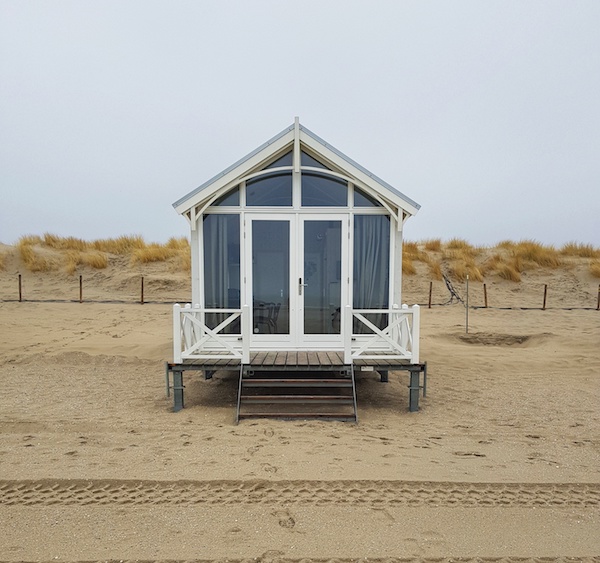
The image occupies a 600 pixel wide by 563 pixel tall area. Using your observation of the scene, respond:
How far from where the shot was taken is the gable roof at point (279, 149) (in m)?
6.94

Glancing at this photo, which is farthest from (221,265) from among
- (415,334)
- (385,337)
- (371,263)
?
(415,334)

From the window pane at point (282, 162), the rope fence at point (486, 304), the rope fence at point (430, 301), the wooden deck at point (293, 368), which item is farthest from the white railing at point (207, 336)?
the rope fence at point (486, 304)

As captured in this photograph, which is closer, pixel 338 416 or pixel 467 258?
pixel 338 416

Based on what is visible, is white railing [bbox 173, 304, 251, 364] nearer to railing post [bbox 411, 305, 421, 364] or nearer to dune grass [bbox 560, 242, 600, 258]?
railing post [bbox 411, 305, 421, 364]

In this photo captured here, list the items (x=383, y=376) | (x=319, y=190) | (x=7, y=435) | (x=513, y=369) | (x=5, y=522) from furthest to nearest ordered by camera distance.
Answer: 1. (x=513, y=369)
2. (x=383, y=376)
3. (x=319, y=190)
4. (x=7, y=435)
5. (x=5, y=522)

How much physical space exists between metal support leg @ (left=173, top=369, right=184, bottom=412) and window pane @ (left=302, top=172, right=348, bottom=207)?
332cm

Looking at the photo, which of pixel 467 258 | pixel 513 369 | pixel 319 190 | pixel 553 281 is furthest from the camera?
pixel 467 258

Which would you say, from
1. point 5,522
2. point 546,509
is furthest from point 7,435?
point 546,509

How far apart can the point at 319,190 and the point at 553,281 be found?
17899 mm

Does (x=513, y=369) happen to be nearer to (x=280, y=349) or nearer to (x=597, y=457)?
(x=597, y=457)

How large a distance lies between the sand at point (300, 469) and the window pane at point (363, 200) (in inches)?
128

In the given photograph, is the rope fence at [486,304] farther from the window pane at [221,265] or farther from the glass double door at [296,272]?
the window pane at [221,265]

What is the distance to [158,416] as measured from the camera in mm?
6285

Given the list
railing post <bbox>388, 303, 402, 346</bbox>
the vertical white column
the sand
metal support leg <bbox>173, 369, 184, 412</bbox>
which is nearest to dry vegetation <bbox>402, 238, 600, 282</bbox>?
the sand
